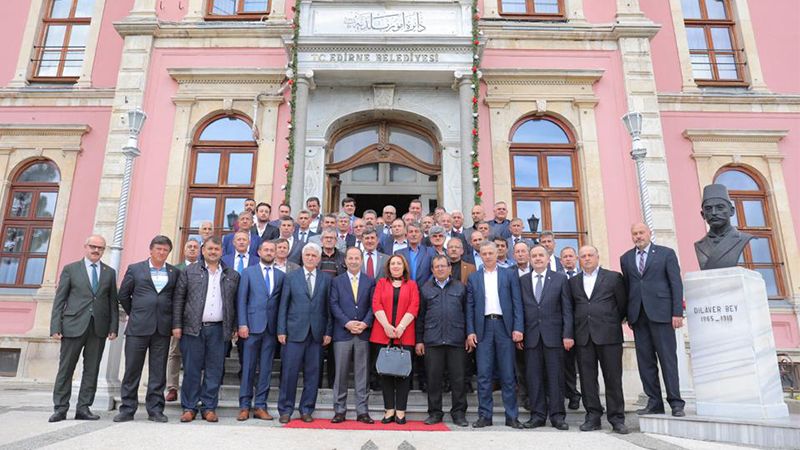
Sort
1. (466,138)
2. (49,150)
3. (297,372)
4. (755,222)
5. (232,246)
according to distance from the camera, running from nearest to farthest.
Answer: (297,372)
(232,246)
(466,138)
(755,222)
(49,150)

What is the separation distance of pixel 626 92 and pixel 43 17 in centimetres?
1346

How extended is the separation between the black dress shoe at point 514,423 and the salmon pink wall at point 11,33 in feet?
43.7

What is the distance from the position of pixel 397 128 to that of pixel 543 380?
22.4 ft

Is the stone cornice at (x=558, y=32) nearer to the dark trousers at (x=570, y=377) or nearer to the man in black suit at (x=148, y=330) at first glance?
the dark trousers at (x=570, y=377)

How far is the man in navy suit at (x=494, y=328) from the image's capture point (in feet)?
17.7

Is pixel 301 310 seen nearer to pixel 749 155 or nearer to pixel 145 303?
pixel 145 303

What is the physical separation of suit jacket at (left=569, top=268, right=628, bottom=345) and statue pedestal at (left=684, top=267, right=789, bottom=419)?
2.39 ft

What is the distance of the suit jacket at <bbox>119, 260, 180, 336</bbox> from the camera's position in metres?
5.40

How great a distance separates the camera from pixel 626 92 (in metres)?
10.6

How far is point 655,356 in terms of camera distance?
17.8ft

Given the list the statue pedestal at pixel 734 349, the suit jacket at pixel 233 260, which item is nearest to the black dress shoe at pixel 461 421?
the statue pedestal at pixel 734 349

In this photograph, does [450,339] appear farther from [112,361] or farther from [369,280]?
[112,361]

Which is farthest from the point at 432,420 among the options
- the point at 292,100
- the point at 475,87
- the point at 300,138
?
the point at 292,100

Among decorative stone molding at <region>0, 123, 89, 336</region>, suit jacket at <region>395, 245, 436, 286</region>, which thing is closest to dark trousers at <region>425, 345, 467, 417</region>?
suit jacket at <region>395, 245, 436, 286</region>
